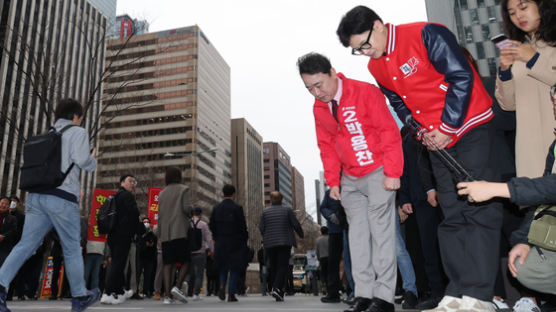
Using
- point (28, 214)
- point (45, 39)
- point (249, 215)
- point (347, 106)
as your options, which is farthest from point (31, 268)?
point (249, 215)

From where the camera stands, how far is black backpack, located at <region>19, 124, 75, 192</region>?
3842 millimetres

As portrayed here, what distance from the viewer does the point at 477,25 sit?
45250mm

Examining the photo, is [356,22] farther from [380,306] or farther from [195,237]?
[195,237]

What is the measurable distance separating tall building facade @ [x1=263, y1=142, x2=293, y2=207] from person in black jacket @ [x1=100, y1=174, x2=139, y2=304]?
147314 mm

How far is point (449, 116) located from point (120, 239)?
18.5 ft

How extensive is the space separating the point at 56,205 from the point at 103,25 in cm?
1295

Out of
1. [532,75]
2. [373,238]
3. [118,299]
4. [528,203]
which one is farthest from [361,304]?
[118,299]

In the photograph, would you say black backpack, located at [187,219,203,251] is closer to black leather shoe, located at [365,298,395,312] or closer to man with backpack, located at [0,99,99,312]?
man with backpack, located at [0,99,99,312]

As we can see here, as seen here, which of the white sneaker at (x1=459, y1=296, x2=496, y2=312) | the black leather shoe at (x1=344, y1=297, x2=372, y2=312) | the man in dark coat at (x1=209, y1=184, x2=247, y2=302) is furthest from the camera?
the man in dark coat at (x1=209, y1=184, x2=247, y2=302)

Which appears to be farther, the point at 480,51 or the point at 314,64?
the point at 480,51

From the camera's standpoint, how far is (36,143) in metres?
4.04

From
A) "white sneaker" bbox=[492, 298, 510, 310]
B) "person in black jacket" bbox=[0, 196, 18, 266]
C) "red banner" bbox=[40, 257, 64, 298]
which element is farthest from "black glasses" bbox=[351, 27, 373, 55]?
"red banner" bbox=[40, 257, 64, 298]

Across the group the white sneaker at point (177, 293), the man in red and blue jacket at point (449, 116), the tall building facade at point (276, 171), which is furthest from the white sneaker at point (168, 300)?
the tall building facade at point (276, 171)

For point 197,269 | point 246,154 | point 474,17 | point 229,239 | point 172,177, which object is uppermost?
point 246,154
